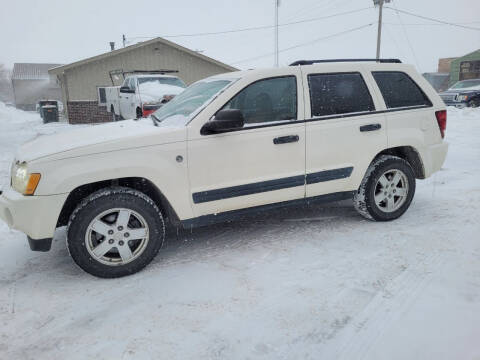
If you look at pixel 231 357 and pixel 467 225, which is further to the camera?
pixel 467 225

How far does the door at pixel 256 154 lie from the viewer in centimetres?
343

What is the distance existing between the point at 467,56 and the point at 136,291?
40.6 m

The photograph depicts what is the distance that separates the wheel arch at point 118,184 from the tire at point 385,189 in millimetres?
2167

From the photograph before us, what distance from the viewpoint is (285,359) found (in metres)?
2.23

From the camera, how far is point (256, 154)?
3572mm

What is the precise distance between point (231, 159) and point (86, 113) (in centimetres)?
1838

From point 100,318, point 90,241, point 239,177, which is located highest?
point 239,177

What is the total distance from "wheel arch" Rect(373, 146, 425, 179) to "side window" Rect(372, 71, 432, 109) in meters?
0.51

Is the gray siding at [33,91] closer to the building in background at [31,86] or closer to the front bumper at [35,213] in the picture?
the building in background at [31,86]

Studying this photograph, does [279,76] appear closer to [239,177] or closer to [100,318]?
[239,177]

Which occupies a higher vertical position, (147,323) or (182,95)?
(182,95)

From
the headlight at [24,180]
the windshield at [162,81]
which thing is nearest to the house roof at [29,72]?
the windshield at [162,81]

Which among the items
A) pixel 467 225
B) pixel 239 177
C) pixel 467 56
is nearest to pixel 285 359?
pixel 239 177

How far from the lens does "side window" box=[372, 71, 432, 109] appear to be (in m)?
4.25
